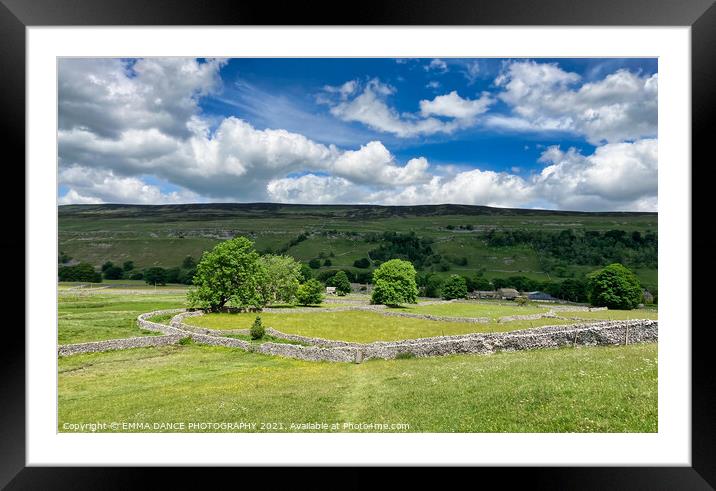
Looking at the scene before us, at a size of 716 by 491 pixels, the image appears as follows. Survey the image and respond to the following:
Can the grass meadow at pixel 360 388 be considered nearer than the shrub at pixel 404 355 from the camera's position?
Yes

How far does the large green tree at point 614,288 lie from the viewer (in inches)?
338

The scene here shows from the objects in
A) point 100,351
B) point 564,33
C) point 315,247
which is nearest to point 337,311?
point 315,247

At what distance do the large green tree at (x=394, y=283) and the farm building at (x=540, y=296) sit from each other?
5.43 metres

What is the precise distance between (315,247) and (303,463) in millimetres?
13030

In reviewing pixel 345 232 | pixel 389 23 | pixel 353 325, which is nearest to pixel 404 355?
pixel 353 325

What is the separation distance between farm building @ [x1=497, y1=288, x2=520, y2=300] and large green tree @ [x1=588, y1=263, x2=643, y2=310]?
3545 mm

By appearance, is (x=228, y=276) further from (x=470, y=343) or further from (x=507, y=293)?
(x=507, y=293)

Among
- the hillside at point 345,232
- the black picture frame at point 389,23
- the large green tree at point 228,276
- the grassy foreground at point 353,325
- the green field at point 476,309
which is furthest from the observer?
the green field at point 476,309

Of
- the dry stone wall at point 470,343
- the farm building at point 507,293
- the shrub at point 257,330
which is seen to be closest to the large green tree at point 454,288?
the farm building at point 507,293

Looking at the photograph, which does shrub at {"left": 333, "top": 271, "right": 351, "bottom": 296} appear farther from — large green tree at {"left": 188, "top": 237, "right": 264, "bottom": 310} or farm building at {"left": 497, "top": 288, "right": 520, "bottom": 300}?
farm building at {"left": 497, "top": 288, "right": 520, "bottom": 300}

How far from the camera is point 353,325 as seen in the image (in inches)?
442

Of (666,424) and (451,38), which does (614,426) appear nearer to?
(666,424)

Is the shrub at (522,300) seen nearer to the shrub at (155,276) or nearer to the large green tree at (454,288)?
the large green tree at (454,288)

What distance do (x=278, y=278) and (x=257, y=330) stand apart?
8.65 ft
